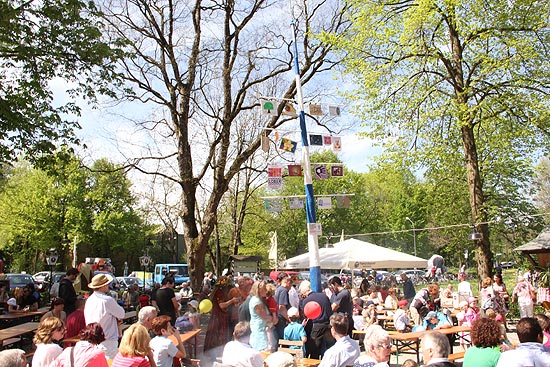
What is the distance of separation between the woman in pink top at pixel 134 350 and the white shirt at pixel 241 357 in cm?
88

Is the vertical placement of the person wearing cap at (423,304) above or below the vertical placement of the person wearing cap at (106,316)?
below

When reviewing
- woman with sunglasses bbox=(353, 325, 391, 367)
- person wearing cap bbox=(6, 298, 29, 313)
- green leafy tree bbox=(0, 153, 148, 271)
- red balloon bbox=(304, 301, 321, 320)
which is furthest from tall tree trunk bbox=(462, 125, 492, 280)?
green leafy tree bbox=(0, 153, 148, 271)

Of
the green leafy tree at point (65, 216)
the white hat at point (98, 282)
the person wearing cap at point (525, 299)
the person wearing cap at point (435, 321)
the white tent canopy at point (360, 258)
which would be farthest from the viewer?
the green leafy tree at point (65, 216)

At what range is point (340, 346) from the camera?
5.06 metres

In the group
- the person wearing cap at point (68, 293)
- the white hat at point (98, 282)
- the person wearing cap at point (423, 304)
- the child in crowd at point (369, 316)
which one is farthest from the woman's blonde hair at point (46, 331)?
the child in crowd at point (369, 316)

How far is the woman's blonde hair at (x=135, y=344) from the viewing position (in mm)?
4312

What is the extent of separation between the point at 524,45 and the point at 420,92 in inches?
135

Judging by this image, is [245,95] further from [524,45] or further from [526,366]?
[526,366]

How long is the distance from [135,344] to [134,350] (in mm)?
52

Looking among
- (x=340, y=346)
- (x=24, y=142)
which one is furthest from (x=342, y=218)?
(x=340, y=346)

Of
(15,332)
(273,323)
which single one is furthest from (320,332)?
(15,332)

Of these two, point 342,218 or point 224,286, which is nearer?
point 224,286

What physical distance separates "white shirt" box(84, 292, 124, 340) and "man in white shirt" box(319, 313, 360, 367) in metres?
2.54

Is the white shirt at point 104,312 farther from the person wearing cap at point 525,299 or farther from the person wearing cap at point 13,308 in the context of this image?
the person wearing cap at point 525,299
